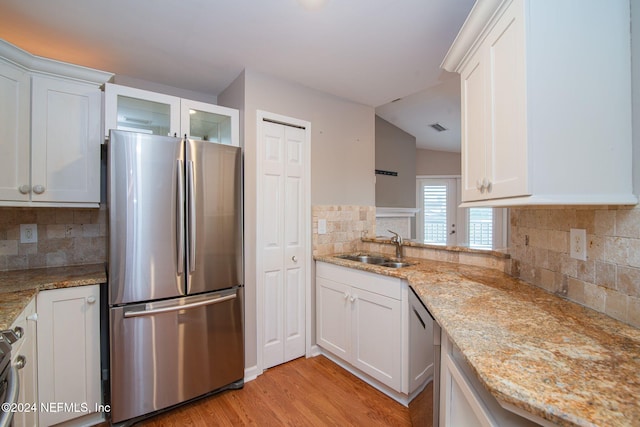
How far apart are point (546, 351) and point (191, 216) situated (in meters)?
1.86

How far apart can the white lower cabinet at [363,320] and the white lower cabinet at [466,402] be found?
28.0 inches

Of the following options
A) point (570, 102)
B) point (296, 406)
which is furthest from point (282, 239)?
point (570, 102)

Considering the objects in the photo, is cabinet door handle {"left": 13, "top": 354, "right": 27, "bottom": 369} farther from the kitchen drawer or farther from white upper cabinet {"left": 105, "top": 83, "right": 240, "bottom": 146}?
the kitchen drawer

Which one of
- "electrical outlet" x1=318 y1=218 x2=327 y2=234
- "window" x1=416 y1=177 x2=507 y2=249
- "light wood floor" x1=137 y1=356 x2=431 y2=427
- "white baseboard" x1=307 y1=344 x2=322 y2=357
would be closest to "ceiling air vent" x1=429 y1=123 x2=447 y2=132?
"window" x1=416 y1=177 x2=507 y2=249

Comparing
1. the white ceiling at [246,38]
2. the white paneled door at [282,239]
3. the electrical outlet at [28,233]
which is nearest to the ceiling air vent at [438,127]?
the white ceiling at [246,38]

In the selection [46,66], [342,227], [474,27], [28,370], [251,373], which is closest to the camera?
[474,27]

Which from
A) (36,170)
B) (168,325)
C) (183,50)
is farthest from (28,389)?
(183,50)

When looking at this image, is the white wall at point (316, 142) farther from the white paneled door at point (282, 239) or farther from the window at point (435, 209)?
the window at point (435, 209)

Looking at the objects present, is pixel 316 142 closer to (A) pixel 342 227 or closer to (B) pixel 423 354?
(A) pixel 342 227

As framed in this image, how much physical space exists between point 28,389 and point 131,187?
44.6 inches

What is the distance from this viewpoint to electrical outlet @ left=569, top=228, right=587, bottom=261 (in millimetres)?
1168

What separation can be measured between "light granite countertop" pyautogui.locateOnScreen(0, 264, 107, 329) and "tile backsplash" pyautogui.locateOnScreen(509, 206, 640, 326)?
7.28 ft

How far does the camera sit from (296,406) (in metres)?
1.91

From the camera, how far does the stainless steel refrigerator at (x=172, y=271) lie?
167 centimetres
